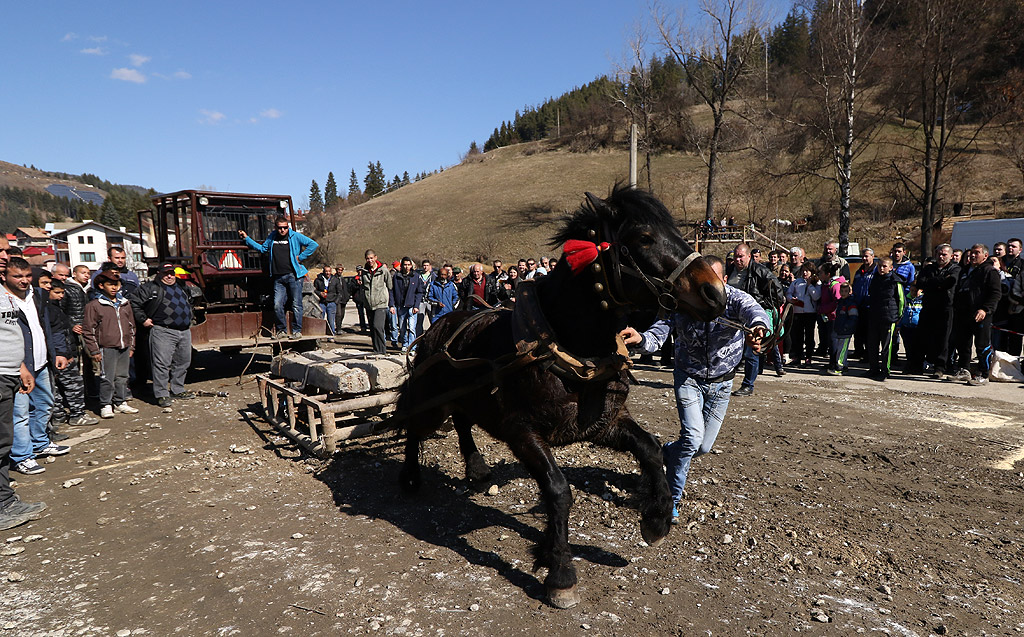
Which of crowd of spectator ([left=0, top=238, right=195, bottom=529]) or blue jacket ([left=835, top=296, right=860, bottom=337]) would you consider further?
blue jacket ([left=835, top=296, right=860, bottom=337])

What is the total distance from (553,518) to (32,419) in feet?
19.6

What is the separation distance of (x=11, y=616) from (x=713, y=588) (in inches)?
160

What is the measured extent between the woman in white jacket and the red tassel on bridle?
803cm

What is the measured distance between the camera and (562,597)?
3.12m

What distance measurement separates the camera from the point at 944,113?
1905 cm

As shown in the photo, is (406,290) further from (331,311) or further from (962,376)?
(962,376)

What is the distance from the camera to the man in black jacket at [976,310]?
834 cm

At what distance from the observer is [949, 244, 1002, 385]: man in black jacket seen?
8336mm

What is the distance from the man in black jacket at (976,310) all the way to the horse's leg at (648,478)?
25.3 ft

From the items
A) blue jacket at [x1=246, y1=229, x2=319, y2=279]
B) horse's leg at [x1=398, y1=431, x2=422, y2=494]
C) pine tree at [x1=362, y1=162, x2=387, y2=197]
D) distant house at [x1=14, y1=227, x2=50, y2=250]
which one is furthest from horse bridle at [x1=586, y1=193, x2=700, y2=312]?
pine tree at [x1=362, y1=162, x2=387, y2=197]

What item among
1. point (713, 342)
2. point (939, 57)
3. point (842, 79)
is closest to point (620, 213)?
point (713, 342)

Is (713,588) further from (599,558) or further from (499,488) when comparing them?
(499,488)

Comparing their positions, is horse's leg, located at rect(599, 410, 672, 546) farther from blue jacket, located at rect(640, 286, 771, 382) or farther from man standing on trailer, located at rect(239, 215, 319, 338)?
man standing on trailer, located at rect(239, 215, 319, 338)

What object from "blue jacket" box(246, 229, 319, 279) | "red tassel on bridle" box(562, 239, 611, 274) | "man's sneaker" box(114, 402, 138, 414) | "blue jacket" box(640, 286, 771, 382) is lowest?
"man's sneaker" box(114, 402, 138, 414)
